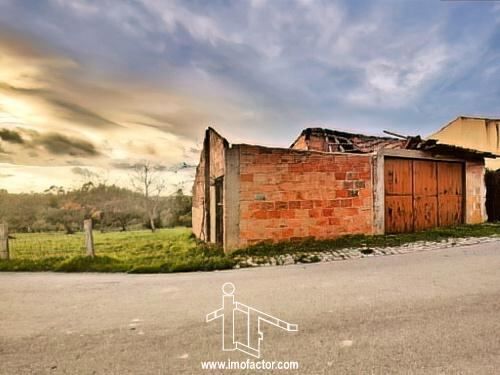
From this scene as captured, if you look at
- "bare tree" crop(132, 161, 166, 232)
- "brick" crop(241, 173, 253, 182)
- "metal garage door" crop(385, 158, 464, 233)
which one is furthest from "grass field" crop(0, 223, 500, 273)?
"bare tree" crop(132, 161, 166, 232)

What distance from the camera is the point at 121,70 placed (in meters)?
7.63

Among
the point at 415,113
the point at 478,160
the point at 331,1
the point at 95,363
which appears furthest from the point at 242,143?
the point at 415,113

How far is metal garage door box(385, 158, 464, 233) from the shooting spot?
→ 33.8ft

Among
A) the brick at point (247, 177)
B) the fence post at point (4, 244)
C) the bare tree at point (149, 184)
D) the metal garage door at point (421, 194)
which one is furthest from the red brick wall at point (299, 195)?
the bare tree at point (149, 184)

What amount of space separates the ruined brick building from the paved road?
8.61 feet

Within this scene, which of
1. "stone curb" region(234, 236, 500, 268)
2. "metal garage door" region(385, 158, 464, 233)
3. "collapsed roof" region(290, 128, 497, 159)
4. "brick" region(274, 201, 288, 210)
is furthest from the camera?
"collapsed roof" region(290, 128, 497, 159)

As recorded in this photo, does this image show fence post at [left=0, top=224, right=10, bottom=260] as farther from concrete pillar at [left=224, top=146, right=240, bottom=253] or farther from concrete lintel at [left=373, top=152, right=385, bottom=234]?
concrete lintel at [left=373, top=152, right=385, bottom=234]

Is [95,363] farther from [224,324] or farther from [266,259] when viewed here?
[266,259]

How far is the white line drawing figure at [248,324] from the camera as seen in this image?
2772mm

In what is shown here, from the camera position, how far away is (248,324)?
3275mm

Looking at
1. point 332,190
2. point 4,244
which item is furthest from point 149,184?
point 332,190

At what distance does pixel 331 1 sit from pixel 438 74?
25.3ft

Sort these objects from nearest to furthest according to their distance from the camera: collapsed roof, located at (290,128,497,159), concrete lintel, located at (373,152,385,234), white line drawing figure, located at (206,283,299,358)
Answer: white line drawing figure, located at (206,283,299,358) → concrete lintel, located at (373,152,385,234) → collapsed roof, located at (290,128,497,159)

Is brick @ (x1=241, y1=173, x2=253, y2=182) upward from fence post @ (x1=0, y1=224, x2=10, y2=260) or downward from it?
upward
